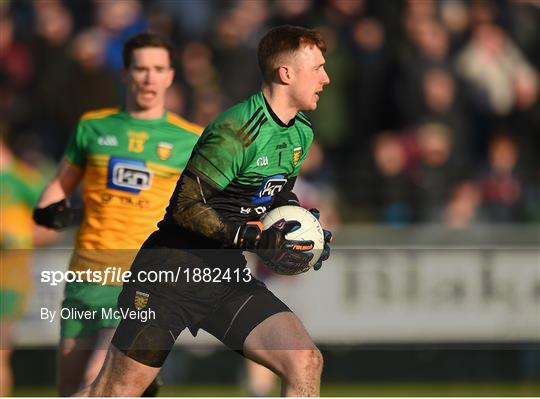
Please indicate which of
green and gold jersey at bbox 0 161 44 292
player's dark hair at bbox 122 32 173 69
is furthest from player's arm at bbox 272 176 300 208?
green and gold jersey at bbox 0 161 44 292

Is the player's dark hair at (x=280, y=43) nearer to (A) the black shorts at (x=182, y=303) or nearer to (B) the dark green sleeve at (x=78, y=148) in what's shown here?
(A) the black shorts at (x=182, y=303)

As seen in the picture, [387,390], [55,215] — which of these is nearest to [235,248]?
[55,215]

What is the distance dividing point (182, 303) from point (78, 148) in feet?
6.71

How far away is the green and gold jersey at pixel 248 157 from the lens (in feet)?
20.9

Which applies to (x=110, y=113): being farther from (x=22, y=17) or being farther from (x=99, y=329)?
(x=22, y=17)

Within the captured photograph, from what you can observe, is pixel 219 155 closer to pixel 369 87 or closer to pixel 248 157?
pixel 248 157

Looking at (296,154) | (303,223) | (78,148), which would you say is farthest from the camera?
(78,148)

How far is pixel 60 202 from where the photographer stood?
8148mm

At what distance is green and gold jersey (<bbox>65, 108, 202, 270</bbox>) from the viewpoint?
805cm

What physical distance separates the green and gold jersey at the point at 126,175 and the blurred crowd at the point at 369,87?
4733 mm

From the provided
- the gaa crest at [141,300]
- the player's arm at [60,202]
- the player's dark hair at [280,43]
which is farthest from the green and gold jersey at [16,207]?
the player's dark hair at [280,43]

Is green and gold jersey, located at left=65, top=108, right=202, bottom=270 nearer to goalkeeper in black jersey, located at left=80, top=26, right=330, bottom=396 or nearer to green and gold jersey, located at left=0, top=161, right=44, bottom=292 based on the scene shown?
goalkeeper in black jersey, located at left=80, top=26, right=330, bottom=396

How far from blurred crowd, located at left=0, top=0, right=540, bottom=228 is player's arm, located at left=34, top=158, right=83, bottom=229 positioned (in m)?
4.71

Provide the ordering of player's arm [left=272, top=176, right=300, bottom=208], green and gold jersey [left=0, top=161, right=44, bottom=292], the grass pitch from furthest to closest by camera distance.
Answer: the grass pitch, green and gold jersey [left=0, top=161, right=44, bottom=292], player's arm [left=272, top=176, right=300, bottom=208]
